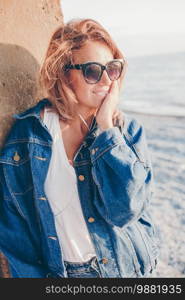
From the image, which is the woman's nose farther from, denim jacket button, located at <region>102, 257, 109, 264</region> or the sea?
the sea

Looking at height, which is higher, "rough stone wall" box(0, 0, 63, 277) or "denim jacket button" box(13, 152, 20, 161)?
"rough stone wall" box(0, 0, 63, 277)

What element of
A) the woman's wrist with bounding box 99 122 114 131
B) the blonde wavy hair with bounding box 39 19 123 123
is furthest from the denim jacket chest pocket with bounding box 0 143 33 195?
the woman's wrist with bounding box 99 122 114 131

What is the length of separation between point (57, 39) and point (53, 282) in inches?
53.1

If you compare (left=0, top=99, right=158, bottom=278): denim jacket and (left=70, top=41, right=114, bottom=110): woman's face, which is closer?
(left=0, top=99, right=158, bottom=278): denim jacket

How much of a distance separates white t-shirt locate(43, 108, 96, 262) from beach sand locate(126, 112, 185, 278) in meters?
2.16

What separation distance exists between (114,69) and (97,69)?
11 cm

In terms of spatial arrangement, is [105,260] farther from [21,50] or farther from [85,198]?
[21,50]

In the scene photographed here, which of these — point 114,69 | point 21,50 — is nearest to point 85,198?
point 114,69

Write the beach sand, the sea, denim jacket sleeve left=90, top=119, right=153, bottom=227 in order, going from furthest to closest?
1. the sea
2. the beach sand
3. denim jacket sleeve left=90, top=119, right=153, bottom=227

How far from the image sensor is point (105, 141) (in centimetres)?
171

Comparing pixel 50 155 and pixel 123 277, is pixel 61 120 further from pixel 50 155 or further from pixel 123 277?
pixel 123 277

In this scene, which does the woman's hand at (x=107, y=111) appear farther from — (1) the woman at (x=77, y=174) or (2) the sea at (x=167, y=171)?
(2) the sea at (x=167, y=171)

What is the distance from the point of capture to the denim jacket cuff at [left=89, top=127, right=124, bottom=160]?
1702 mm

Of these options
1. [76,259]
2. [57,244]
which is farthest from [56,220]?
[76,259]
